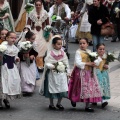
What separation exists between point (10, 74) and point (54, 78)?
0.79 metres

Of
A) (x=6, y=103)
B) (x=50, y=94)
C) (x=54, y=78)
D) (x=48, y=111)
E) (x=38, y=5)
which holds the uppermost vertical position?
(x=38, y=5)

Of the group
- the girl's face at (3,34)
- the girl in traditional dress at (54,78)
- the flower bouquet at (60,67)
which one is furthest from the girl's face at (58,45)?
the girl's face at (3,34)

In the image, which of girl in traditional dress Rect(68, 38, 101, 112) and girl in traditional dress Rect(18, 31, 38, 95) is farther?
girl in traditional dress Rect(18, 31, 38, 95)

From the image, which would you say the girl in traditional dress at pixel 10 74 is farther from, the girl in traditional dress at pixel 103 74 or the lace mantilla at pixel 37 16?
the lace mantilla at pixel 37 16

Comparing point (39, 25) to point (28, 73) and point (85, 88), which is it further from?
point (85, 88)

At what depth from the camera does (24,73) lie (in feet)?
36.8

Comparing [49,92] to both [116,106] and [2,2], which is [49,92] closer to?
[116,106]

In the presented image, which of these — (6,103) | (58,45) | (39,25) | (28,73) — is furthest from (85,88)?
(39,25)

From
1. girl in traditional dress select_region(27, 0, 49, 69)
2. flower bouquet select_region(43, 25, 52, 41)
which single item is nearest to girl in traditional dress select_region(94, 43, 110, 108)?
flower bouquet select_region(43, 25, 52, 41)

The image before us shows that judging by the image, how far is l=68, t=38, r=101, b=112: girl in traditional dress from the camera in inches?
375

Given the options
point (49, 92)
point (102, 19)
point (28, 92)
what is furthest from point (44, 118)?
point (102, 19)

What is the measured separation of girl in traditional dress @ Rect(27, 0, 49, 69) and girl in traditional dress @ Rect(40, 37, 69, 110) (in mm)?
3622

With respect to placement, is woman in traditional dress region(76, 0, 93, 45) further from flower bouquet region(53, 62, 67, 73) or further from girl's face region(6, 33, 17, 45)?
flower bouquet region(53, 62, 67, 73)

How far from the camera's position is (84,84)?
31.3 feet
